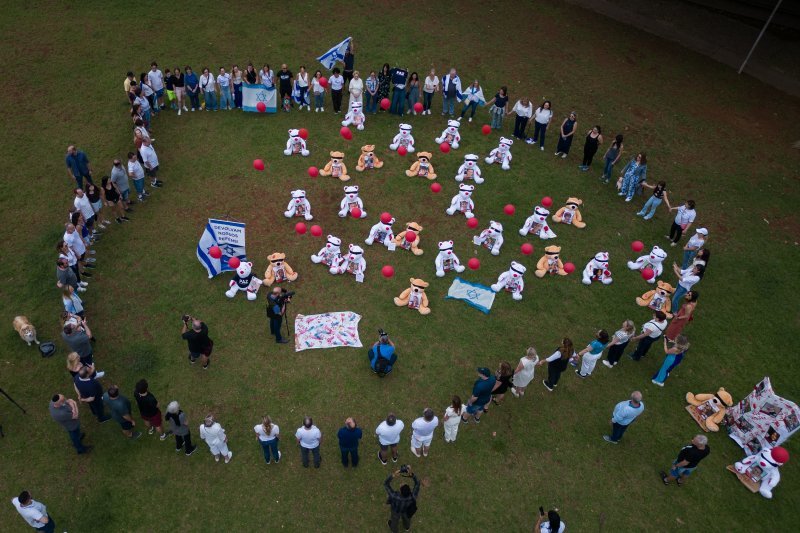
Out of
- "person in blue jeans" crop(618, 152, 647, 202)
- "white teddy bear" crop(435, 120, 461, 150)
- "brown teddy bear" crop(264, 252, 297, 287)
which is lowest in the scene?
"brown teddy bear" crop(264, 252, 297, 287)

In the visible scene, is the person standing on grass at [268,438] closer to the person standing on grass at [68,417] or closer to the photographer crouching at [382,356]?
the photographer crouching at [382,356]

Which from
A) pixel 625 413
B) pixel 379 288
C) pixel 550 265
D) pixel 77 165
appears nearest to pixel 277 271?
pixel 379 288

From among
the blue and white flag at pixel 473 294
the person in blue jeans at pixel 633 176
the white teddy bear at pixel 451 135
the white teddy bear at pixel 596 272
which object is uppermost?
the person in blue jeans at pixel 633 176

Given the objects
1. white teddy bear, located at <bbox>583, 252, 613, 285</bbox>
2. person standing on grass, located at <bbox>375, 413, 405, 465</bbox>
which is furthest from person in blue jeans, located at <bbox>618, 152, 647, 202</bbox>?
person standing on grass, located at <bbox>375, 413, 405, 465</bbox>

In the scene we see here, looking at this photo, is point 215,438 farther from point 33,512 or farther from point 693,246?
point 693,246

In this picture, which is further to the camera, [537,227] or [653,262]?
[537,227]

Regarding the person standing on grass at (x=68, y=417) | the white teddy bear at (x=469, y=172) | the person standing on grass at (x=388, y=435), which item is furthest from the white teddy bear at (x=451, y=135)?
the person standing on grass at (x=68, y=417)

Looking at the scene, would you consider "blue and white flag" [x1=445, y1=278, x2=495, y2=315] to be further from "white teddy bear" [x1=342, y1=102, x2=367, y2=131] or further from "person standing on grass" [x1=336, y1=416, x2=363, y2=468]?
"white teddy bear" [x1=342, y1=102, x2=367, y2=131]
